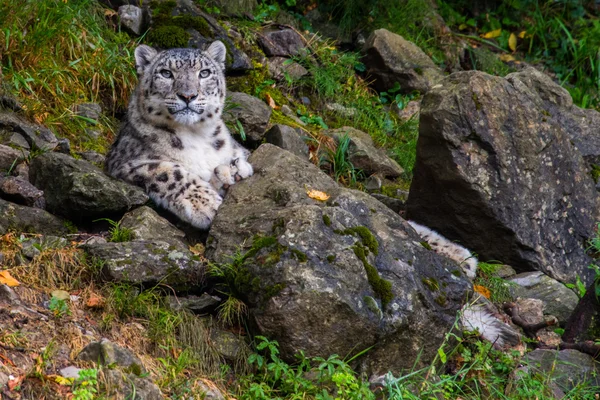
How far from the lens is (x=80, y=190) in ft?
18.9

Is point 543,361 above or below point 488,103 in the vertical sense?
below

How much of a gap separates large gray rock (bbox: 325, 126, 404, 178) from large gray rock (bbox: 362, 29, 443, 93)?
165 centimetres

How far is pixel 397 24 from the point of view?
1105cm

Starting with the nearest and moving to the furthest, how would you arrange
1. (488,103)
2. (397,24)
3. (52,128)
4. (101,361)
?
1. (101,361)
2. (488,103)
3. (52,128)
4. (397,24)

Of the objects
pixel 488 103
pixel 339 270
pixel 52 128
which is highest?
pixel 488 103

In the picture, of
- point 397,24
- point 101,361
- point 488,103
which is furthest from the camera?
point 397,24

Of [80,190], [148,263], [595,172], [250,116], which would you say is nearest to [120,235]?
[80,190]

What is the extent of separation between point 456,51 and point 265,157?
17.9 ft

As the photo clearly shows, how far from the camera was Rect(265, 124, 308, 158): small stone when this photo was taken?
7.95m

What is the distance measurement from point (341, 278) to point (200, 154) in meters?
2.31

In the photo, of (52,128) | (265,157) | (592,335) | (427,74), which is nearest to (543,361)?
(592,335)

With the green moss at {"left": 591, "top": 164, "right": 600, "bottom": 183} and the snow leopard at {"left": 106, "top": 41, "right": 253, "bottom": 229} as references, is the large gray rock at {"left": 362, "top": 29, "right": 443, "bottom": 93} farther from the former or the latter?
the snow leopard at {"left": 106, "top": 41, "right": 253, "bottom": 229}

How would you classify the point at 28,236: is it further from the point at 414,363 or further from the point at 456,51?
the point at 456,51

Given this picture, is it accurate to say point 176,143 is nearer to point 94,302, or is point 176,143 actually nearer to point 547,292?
point 94,302
